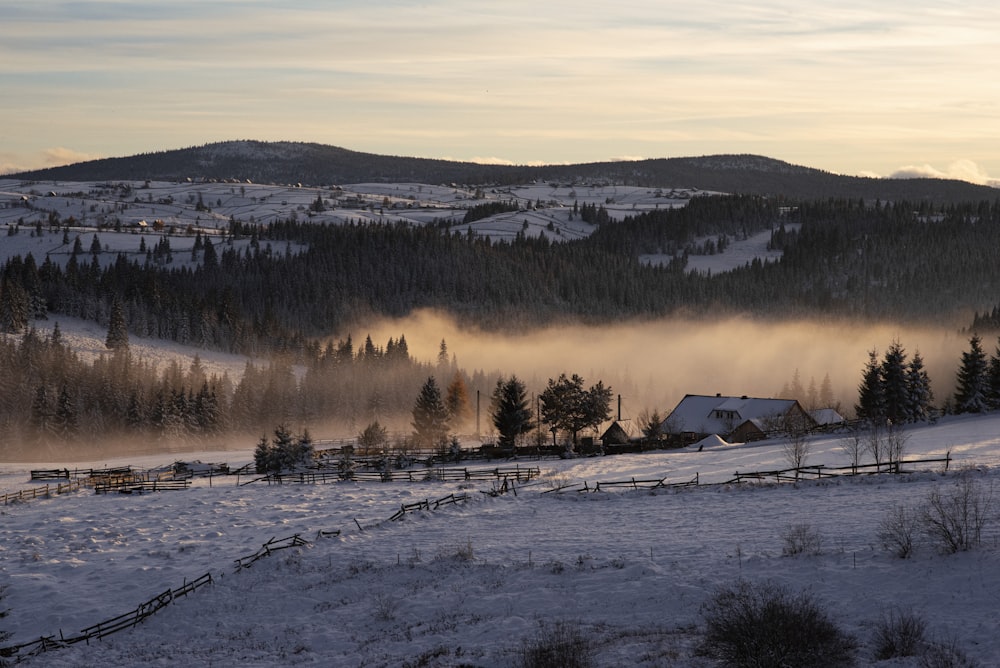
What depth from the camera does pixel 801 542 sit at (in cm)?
3500

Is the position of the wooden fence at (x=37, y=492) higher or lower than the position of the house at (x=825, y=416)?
higher

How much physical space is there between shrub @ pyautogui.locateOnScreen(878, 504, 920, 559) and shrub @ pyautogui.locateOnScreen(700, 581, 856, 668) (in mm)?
7683

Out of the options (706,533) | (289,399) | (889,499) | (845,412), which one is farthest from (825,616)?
(845,412)

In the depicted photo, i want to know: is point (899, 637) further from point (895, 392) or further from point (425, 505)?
point (895, 392)

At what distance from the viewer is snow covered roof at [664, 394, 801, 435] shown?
9712 centimetres

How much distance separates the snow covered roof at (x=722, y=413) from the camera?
9712 centimetres

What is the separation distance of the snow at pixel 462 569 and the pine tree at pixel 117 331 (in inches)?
3124

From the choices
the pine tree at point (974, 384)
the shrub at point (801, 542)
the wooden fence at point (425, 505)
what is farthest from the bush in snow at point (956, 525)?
the pine tree at point (974, 384)

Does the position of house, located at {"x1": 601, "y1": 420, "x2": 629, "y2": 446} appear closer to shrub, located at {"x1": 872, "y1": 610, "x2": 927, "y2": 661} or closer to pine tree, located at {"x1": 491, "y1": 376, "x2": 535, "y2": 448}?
pine tree, located at {"x1": 491, "y1": 376, "x2": 535, "y2": 448}

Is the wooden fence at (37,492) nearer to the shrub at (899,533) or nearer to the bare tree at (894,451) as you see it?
the shrub at (899,533)

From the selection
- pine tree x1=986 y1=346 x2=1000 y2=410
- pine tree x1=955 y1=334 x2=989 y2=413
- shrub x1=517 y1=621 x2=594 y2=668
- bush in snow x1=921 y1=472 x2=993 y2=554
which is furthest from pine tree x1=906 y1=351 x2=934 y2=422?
shrub x1=517 y1=621 x2=594 y2=668

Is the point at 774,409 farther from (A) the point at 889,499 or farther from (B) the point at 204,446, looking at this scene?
(B) the point at 204,446

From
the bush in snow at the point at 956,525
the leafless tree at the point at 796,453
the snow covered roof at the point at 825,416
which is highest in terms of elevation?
the bush in snow at the point at 956,525

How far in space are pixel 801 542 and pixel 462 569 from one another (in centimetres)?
1313
